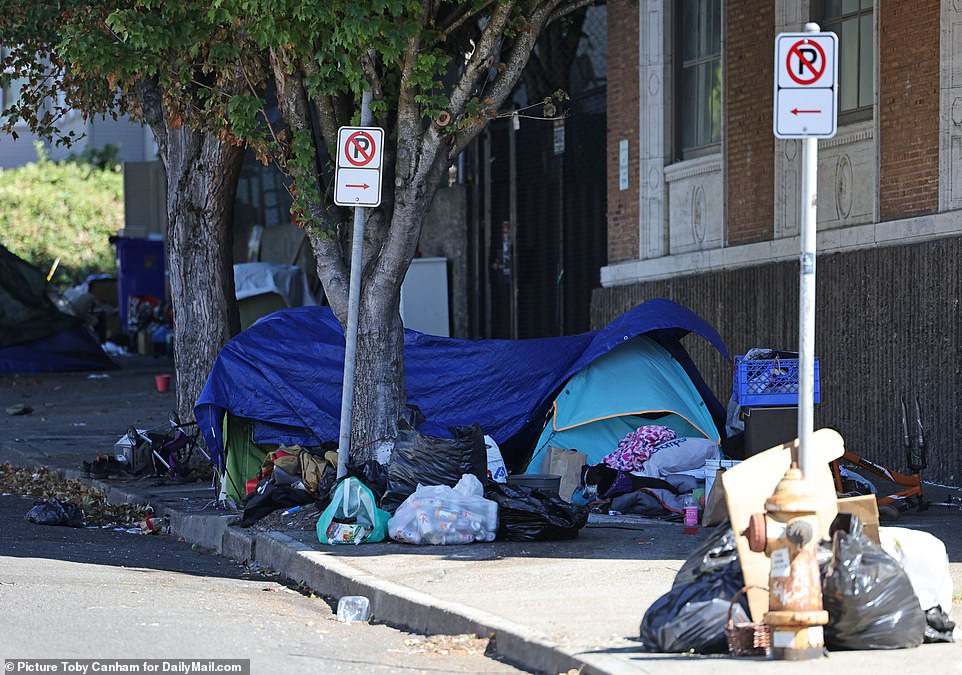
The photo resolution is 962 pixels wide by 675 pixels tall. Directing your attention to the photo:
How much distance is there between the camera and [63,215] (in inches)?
1822

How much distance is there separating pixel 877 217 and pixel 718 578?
7.35m

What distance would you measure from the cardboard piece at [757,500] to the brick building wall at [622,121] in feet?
34.4

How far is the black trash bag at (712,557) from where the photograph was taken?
21.4 ft

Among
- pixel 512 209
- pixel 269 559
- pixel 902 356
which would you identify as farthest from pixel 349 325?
pixel 512 209

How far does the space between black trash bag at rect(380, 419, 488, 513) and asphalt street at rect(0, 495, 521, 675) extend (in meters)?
1.13

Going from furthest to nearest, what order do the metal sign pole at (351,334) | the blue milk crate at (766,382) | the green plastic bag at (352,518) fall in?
the metal sign pole at (351,334), the blue milk crate at (766,382), the green plastic bag at (352,518)

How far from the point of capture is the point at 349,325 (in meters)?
10.9

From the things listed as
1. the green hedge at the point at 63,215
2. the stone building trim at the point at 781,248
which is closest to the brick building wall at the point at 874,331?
the stone building trim at the point at 781,248

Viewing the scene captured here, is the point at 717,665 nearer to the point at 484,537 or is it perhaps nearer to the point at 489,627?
the point at 489,627

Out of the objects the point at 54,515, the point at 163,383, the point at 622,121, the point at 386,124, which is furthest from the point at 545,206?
the point at 54,515

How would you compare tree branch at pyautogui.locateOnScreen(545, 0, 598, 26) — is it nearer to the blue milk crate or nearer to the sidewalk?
the blue milk crate

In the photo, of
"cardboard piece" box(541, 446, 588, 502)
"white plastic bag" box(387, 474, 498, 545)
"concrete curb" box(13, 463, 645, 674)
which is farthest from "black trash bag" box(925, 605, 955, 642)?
"cardboard piece" box(541, 446, 588, 502)

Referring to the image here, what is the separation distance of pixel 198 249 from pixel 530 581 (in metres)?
7.58

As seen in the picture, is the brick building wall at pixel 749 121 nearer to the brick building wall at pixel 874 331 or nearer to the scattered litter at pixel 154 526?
the brick building wall at pixel 874 331
